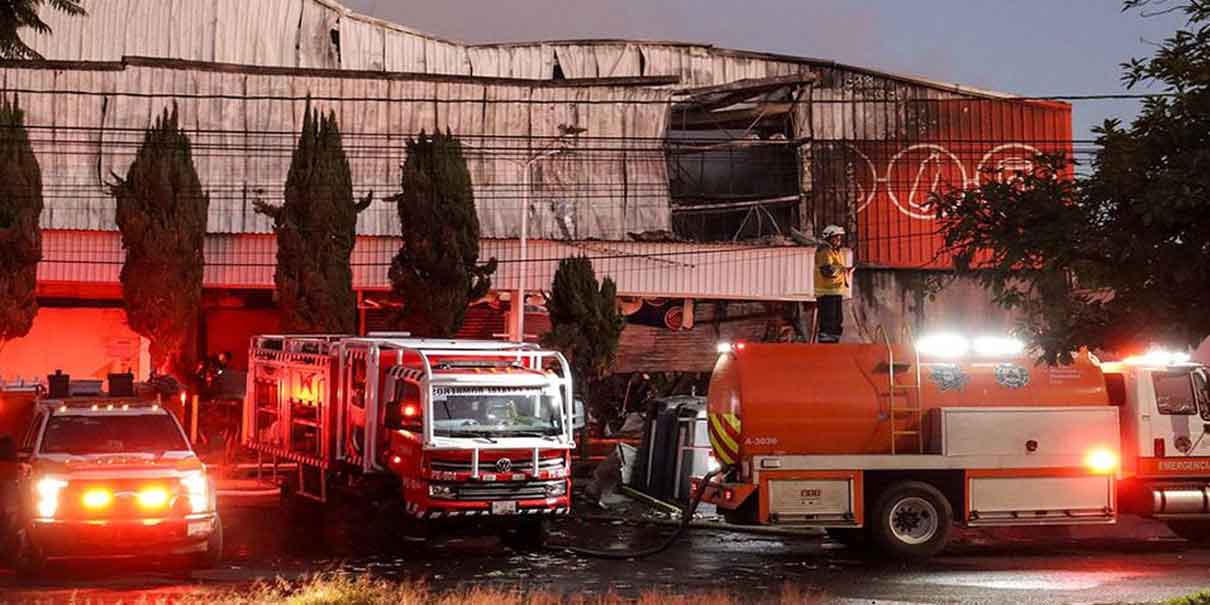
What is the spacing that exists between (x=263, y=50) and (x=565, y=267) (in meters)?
16.7

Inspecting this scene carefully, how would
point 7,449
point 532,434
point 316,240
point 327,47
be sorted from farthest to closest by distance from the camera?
1. point 327,47
2. point 316,240
3. point 532,434
4. point 7,449

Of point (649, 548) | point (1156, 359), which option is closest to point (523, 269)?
point (649, 548)

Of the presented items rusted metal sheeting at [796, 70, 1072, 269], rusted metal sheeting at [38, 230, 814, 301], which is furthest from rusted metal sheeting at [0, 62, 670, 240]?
rusted metal sheeting at [796, 70, 1072, 269]

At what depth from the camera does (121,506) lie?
56.0 feet

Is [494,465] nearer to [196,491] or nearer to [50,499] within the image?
[196,491]

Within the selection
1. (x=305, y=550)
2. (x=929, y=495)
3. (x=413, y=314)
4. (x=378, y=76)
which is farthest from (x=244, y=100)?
(x=929, y=495)

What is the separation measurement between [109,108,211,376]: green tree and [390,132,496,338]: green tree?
5004mm

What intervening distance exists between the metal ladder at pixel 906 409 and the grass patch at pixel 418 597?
472 centimetres

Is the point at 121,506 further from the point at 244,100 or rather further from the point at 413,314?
the point at 244,100

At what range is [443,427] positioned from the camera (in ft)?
65.1

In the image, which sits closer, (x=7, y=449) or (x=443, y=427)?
(x=7, y=449)

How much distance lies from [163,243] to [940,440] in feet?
71.2

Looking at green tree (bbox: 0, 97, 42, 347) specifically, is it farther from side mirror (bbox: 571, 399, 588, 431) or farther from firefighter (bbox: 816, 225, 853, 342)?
firefighter (bbox: 816, 225, 853, 342)

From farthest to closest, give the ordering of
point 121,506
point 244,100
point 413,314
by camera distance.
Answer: point 244,100 → point 413,314 → point 121,506
